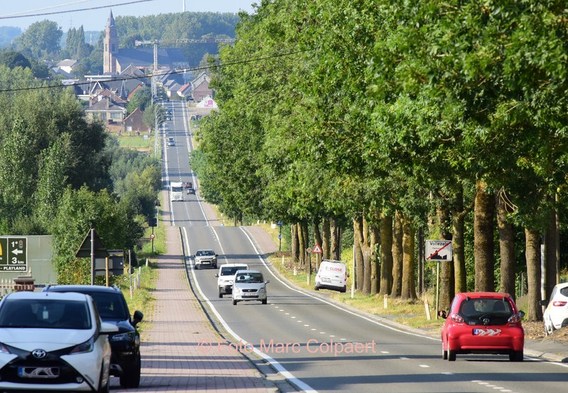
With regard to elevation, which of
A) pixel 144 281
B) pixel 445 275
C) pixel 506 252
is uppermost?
pixel 506 252

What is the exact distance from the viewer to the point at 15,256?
55.2 m

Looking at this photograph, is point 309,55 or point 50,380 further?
point 309,55

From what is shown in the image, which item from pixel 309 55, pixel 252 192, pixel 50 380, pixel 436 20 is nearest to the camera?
pixel 50 380

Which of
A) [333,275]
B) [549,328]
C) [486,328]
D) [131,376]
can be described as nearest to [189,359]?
[486,328]

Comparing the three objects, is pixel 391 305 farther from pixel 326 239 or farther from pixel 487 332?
pixel 326 239

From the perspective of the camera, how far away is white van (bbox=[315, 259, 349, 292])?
2970 inches

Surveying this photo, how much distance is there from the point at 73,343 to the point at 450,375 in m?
9.07

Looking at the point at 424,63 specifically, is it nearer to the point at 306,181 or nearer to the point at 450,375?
the point at 450,375

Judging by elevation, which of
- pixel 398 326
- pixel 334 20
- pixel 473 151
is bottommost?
pixel 398 326

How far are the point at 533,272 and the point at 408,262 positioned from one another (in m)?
15.0

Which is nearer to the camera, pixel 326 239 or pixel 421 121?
pixel 421 121

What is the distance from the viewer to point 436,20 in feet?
75.9

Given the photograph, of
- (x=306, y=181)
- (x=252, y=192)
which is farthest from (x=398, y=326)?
(x=252, y=192)

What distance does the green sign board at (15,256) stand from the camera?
54.8 m
